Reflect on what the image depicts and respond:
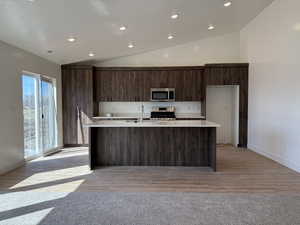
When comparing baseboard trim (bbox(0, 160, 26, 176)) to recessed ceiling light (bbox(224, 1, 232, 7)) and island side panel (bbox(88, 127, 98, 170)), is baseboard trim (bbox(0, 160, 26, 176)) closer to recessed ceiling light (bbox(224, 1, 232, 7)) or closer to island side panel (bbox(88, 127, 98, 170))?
island side panel (bbox(88, 127, 98, 170))

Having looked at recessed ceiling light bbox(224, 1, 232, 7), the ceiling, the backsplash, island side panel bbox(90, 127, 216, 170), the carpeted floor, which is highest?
recessed ceiling light bbox(224, 1, 232, 7)

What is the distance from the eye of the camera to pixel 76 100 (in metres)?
6.29

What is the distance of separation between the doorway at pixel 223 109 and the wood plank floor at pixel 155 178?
2107 millimetres

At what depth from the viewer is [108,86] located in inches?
254

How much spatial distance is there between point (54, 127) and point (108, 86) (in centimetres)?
202

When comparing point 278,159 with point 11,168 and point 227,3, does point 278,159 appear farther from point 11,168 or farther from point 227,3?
point 11,168

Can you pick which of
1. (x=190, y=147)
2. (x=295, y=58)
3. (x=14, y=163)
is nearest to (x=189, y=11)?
(x=295, y=58)

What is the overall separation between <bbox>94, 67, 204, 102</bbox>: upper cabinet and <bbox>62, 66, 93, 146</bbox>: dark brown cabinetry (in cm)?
35

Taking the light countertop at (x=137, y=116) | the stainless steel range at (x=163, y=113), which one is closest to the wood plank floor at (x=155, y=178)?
the light countertop at (x=137, y=116)

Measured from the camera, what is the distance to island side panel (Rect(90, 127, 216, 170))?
433cm

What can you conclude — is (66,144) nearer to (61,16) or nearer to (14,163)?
(14,163)

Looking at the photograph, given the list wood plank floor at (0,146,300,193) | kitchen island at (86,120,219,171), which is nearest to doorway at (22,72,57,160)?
wood plank floor at (0,146,300,193)

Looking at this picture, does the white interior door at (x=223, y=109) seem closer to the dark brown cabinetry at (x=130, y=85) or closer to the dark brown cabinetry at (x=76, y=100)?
the dark brown cabinetry at (x=130, y=85)

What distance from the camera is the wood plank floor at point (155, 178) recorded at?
324 centimetres
